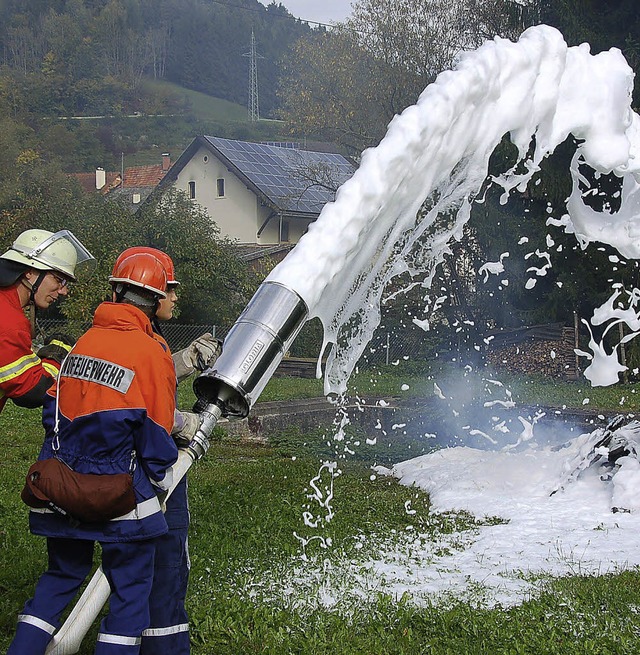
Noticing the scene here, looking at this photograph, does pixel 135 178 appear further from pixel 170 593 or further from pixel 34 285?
pixel 170 593

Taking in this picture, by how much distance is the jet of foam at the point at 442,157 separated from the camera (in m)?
5.30

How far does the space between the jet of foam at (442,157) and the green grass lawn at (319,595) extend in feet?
4.19

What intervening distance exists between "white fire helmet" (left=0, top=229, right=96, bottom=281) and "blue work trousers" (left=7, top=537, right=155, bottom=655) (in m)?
1.49

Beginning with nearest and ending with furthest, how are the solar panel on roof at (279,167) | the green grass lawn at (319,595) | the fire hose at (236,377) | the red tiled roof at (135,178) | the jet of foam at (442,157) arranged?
1. the fire hose at (236,377)
2. the green grass lawn at (319,595)
3. the jet of foam at (442,157)
4. the solar panel on roof at (279,167)
5. the red tiled roof at (135,178)

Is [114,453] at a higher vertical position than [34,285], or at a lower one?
lower

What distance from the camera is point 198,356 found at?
5.05 meters

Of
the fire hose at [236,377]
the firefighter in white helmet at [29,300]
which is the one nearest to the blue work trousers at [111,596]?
the fire hose at [236,377]

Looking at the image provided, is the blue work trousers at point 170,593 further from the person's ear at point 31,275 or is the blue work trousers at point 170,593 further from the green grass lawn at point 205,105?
the green grass lawn at point 205,105

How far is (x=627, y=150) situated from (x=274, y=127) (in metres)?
59.9

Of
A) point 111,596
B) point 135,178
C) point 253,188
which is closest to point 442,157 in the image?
point 111,596

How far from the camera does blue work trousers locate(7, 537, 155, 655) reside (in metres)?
3.96

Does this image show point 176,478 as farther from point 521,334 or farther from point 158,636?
point 521,334

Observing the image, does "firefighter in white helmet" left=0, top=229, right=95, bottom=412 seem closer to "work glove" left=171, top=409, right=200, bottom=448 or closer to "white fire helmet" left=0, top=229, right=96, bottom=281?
"white fire helmet" left=0, top=229, right=96, bottom=281

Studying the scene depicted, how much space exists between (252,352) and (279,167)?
111 ft
